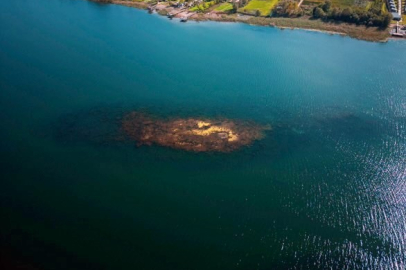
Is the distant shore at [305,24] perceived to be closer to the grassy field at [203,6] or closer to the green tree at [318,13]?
the green tree at [318,13]

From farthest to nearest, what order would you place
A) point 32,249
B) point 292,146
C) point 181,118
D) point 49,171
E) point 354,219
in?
1. point 181,118
2. point 292,146
3. point 49,171
4. point 354,219
5. point 32,249

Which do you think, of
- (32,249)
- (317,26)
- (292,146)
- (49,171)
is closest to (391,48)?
(317,26)

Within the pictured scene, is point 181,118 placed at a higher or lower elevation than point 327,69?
lower

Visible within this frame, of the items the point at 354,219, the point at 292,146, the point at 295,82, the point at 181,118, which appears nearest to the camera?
the point at 354,219

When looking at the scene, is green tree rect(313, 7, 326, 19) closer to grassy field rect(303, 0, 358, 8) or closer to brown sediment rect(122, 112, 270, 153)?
grassy field rect(303, 0, 358, 8)

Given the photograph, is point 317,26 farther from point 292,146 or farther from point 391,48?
point 292,146

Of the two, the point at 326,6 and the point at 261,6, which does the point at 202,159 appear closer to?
the point at 326,6

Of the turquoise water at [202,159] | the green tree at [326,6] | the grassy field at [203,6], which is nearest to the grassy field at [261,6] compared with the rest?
the grassy field at [203,6]
